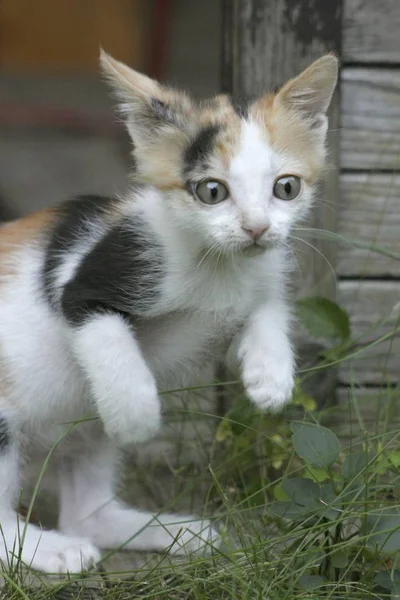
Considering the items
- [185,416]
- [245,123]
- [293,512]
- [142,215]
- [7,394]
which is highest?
[245,123]

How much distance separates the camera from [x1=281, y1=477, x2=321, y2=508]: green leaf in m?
1.86

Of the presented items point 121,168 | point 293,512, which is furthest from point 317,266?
point 121,168

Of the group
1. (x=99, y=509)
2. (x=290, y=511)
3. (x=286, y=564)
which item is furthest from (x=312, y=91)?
(x=99, y=509)

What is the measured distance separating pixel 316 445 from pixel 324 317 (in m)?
0.82

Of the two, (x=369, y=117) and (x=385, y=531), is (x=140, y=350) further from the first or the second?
(x=369, y=117)

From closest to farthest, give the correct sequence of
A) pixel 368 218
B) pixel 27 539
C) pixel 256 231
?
1. pixel 256 231
2. pixel 27 539
3. pixel 368 218

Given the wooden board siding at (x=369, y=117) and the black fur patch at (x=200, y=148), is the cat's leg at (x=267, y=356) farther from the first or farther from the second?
the wooden board siding at (x=369, y=117)

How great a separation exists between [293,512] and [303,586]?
15 centimetres

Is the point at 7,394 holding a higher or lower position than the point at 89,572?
higher

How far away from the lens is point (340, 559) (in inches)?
71.8

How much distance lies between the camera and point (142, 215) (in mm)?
2094

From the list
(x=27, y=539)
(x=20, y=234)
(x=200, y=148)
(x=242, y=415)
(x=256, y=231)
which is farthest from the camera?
(x=242, y=415)

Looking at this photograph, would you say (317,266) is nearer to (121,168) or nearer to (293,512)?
(293,512)

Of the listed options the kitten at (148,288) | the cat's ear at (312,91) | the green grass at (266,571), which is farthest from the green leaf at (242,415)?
the cat's ear at (312,91)
